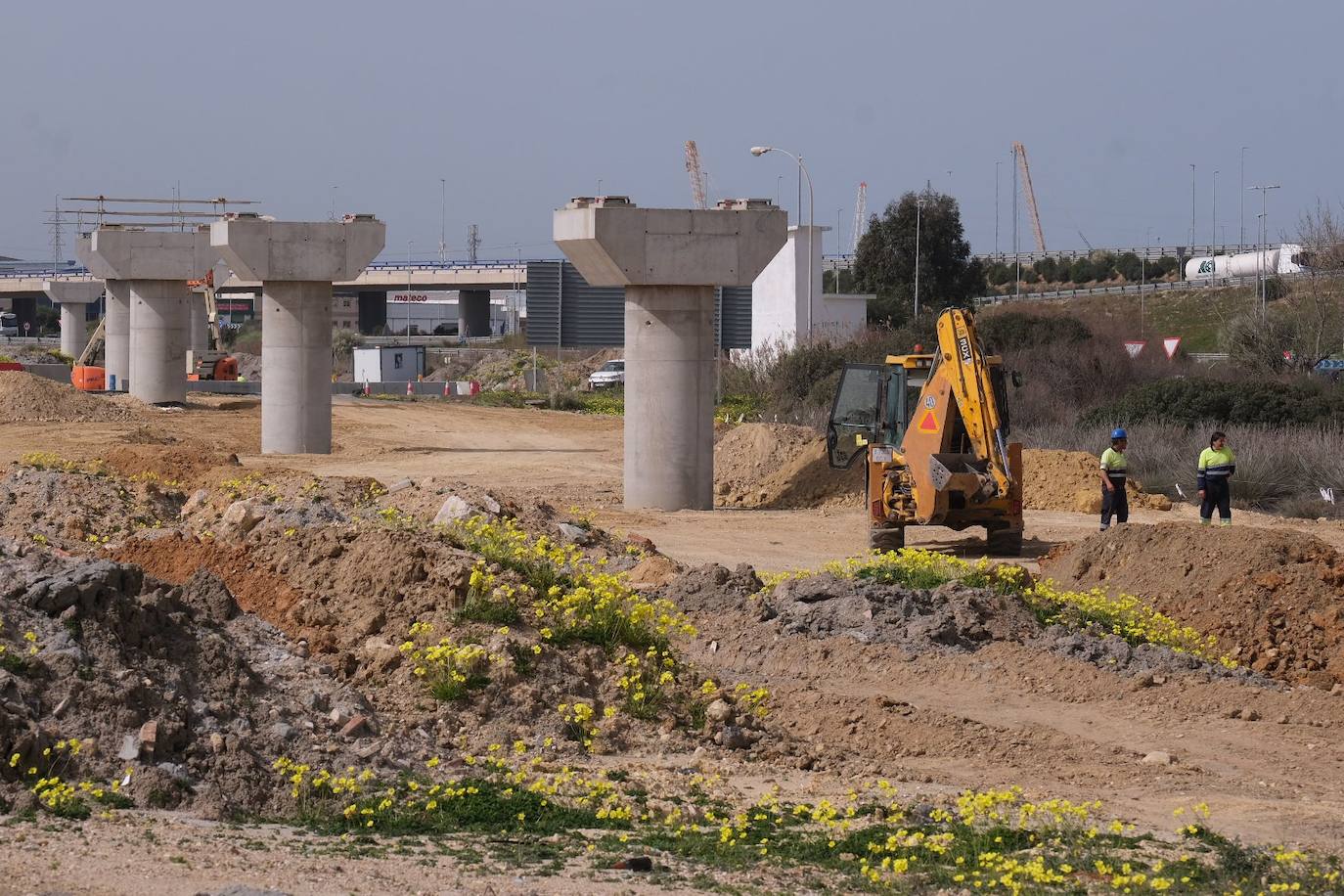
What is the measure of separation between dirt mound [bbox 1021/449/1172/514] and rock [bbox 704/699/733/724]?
15.5 m

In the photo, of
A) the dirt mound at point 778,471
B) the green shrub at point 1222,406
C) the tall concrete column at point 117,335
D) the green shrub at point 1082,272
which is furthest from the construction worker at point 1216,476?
the green shrub at point 1082,272

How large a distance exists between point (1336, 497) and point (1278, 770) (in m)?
17.3

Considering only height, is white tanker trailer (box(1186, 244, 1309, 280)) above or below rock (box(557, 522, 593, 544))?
above

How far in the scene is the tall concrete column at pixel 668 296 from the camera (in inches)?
935

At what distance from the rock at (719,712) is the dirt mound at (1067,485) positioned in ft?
50.9

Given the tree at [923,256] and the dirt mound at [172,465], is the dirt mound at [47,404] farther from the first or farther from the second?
the tree at [923,256]

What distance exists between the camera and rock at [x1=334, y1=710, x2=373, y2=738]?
9541 millimetres

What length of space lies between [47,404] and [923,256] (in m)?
38.3

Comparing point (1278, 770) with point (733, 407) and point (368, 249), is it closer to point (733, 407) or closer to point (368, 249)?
point (368, 249)

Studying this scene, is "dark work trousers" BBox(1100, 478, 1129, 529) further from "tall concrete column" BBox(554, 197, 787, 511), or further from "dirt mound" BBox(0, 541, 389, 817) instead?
"dirt mound" BBox(0, 541, 389, 817)

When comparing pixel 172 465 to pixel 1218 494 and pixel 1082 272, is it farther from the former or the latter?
pixel 1082 272

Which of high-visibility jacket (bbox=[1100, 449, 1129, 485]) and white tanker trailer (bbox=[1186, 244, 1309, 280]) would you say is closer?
high-visibility jacket (bbox=[1100, 449, 1129, 485])

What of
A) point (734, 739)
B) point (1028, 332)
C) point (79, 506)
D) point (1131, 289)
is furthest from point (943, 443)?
point (1131, 289)

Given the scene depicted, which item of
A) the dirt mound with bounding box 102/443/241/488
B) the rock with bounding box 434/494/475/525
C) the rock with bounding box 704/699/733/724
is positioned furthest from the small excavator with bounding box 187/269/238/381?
the rock with bounding box 704/699/733/724
